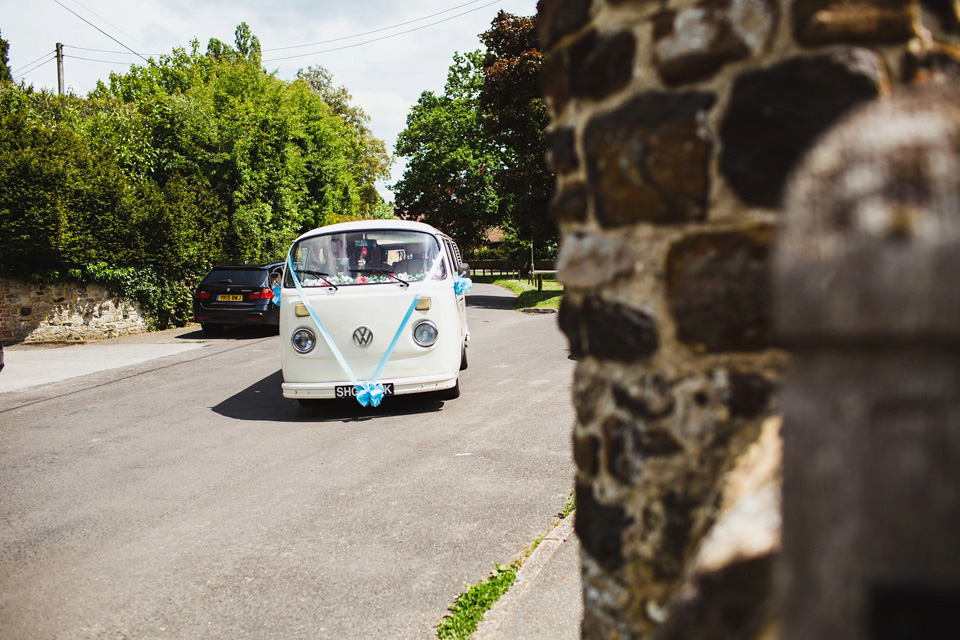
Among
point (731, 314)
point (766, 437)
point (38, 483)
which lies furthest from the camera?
point (38, 483)

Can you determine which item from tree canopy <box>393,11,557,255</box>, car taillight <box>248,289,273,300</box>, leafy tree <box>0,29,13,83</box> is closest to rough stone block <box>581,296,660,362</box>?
car taillight <box>248,289,273,300</box>

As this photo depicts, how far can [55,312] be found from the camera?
16453 millimetres

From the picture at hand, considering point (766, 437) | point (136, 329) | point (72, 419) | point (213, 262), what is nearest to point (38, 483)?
point (72, 419)

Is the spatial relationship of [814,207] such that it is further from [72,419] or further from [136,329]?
[136,329]

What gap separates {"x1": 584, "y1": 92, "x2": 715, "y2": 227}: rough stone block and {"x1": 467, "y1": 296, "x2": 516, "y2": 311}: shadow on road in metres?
20.2

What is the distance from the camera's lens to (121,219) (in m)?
17.5

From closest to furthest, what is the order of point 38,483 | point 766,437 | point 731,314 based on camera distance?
point 766,437, point 731,314, point 38,483

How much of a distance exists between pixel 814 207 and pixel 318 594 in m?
3.52

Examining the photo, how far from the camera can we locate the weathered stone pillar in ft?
2.35

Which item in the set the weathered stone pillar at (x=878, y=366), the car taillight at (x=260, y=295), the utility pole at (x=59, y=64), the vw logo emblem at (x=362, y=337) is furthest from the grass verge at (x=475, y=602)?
the utility pole at (x=59, y=64)

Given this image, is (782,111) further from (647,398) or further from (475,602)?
(475,602)

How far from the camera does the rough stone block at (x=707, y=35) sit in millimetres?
1354

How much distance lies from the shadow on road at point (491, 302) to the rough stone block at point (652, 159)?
20229mm

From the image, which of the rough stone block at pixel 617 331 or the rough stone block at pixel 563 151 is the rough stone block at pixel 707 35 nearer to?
the rough stone block at pixel 563 151
